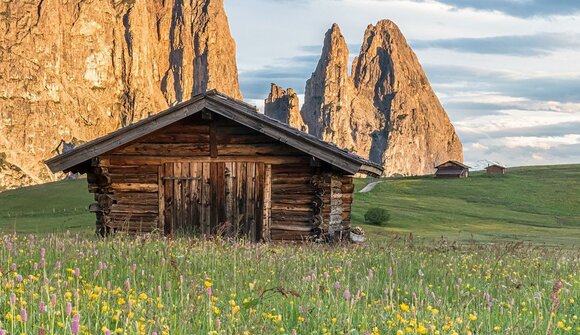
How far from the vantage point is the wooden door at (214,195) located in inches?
807

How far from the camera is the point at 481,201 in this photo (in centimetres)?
7181

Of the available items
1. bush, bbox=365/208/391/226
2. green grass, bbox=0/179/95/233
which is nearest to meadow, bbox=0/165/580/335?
green grass, bbox=0/179/95/233

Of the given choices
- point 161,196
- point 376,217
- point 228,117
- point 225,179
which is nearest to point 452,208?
point 376,217

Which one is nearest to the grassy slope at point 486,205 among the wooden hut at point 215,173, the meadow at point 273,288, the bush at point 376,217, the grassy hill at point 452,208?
the grassy hill at point 452,208

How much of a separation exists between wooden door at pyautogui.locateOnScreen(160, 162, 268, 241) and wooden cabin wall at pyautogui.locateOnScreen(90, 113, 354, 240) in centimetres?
14

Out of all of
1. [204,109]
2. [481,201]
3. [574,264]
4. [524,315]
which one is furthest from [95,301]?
[481,201]

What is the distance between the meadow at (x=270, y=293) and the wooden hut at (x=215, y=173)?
7.42 metres

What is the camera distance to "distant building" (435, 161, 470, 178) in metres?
104

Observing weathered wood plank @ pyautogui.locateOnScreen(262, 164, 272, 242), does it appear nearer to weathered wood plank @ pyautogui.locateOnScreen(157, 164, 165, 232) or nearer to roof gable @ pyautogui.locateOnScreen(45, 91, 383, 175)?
roof gable @ pyautogui.locateOnScreen(45, 91, 383, 175)

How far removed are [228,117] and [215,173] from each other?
6.11ft

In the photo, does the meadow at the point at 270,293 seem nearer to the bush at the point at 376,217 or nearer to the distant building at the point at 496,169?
the bush at the point at 376,217

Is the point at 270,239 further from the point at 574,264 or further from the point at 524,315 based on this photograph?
the point at 524,315

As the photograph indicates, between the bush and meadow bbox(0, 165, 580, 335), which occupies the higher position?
meadow bbox(0, 165, 580, 335)

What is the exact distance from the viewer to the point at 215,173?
67.8 ft
